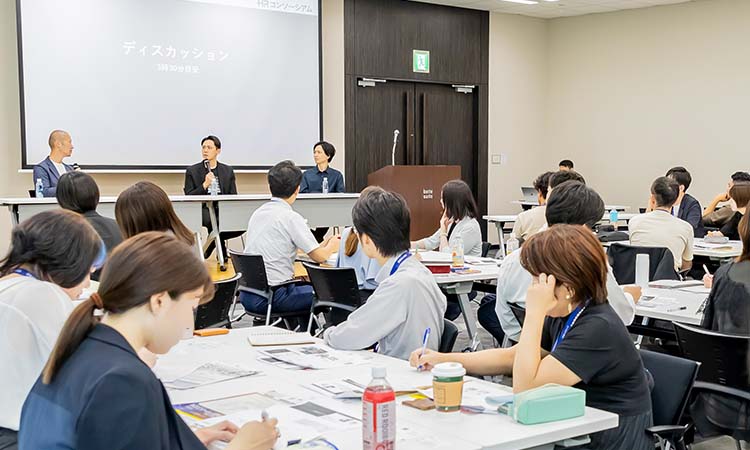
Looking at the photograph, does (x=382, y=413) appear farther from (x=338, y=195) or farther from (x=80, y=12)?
(x=80, y=12)

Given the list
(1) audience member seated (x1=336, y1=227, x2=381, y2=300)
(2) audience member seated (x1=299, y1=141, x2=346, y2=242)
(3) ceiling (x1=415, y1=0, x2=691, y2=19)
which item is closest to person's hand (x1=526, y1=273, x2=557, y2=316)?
(1) audience member seated (x1=336, y1=227, x2=381, y2=300)

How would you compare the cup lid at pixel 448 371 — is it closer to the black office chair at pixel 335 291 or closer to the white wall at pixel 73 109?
the black office chair at pixel 335 291

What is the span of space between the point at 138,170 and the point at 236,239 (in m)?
1.58

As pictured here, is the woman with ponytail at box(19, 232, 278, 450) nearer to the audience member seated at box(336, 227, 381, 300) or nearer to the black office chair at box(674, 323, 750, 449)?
the black office chair at box(674, 323, 750, 449)

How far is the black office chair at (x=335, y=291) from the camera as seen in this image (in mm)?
4773

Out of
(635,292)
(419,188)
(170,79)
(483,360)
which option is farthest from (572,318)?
(170,79)

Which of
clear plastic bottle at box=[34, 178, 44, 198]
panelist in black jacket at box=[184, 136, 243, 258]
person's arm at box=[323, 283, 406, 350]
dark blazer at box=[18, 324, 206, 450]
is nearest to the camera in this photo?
dark blazer at box=[18, 324, 206, 450]

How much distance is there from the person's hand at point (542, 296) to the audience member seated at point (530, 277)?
95cm

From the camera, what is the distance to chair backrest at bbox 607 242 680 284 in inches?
210

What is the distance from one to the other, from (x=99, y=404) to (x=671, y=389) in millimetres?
1846

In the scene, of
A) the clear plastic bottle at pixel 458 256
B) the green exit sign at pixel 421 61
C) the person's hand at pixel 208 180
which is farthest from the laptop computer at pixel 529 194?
the clear plastic bottle at pixel 458 256

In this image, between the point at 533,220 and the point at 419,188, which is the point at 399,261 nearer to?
the point at 533,220

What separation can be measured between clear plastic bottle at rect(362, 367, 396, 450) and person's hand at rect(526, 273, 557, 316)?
71 centimetres

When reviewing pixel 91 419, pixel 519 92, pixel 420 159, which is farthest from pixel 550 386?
pixel 519 92
